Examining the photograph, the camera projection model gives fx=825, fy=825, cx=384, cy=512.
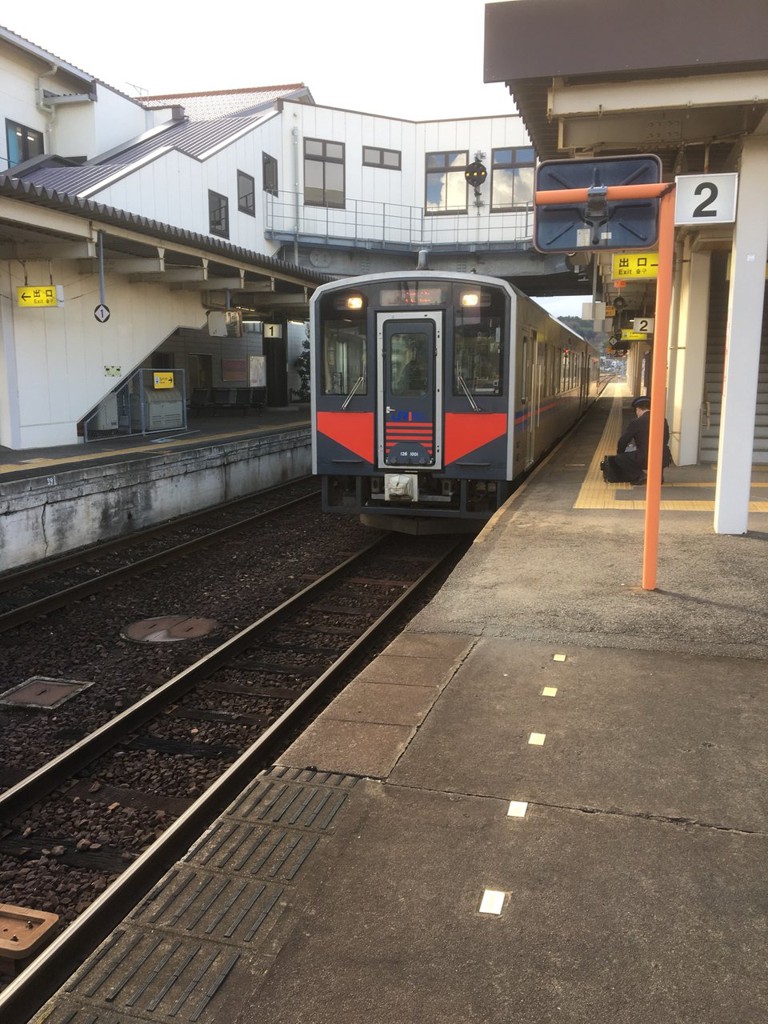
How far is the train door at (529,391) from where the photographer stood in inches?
368

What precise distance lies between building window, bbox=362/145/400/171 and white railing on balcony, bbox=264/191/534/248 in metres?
1.27

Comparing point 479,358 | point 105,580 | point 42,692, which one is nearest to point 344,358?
point 479,358

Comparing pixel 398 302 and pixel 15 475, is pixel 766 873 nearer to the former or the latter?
pixel 398 302

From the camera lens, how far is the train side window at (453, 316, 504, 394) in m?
8.60

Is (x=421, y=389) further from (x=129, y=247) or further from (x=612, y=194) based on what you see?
(x=129, y=247)

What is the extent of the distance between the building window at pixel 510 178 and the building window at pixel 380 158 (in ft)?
10.1

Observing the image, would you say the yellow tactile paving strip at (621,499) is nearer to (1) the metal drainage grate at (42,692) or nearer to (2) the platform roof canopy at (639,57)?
(2) the platform roof canopy at (639,57)

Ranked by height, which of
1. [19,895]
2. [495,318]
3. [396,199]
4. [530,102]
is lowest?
[19,895]

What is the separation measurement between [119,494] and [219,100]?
23570 millimetres

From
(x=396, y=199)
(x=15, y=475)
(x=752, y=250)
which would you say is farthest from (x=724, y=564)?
(x=396, y=199)

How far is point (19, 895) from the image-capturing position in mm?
3559

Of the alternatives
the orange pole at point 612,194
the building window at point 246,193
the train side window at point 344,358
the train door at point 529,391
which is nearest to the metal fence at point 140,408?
the train side window at point 344,358

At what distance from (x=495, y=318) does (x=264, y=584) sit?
3.67 m

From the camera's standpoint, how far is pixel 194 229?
20.1m
